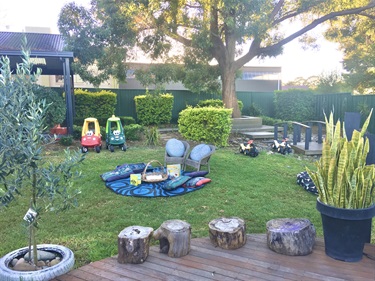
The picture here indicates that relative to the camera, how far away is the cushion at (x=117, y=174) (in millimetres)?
5113

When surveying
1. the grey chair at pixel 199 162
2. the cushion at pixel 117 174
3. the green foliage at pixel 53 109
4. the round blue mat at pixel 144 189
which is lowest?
the round blue mat at pixel 144 189

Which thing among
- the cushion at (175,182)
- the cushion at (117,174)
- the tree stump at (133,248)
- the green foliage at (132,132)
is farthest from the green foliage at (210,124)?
the tree stump at (133,248)

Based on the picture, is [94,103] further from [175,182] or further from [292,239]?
[292,239]

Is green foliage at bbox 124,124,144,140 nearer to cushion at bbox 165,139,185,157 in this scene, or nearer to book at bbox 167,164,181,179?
cushion at bbox 165,139,185,157

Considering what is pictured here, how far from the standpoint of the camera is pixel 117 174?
17.2 feet

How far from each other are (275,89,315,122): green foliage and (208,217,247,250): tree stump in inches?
484

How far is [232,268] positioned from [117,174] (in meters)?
3.22

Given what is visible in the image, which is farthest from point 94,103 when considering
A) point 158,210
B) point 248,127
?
point 158,210

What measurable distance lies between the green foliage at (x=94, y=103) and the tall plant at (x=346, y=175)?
35.4ft

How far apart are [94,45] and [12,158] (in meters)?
9.33

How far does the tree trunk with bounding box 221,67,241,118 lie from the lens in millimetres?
12508

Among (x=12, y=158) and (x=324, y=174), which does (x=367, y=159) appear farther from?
(x=12, y=158)

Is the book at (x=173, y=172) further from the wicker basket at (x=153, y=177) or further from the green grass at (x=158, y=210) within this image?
the green grass at (x=158, y=210)

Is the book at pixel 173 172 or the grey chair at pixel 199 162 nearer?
the book at pixel 173 172
